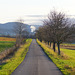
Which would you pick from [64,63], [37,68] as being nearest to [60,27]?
[64,63]

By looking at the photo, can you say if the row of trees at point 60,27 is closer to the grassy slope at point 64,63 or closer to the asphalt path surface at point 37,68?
the grassy slope at point 64,63

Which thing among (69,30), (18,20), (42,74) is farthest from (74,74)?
(18,20)

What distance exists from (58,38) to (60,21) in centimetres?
291

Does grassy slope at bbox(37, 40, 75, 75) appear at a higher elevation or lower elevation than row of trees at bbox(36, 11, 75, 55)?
lower

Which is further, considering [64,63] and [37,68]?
[64,63]

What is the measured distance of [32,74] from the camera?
1147 cm

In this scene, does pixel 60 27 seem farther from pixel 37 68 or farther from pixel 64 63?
pixel 37 68

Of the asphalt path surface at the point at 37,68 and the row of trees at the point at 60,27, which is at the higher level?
the row of trees at the point at 60,27

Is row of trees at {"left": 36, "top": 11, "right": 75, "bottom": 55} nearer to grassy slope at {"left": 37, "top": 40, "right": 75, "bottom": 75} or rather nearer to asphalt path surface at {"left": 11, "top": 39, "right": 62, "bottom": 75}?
grassy slope at {"left": 37, "top": 40, "right": 75, "bottom": 75}

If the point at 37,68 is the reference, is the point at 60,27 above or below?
above

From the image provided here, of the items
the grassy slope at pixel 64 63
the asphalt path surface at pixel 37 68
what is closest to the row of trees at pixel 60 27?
the grassy slope at pixel 64 63

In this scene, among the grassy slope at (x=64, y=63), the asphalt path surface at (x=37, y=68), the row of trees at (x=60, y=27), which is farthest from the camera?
the row of trees at (x=60, y=27)

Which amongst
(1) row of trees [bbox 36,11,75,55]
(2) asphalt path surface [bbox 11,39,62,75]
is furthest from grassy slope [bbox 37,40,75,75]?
(1) row of trees [bbox 36,11,75,55]

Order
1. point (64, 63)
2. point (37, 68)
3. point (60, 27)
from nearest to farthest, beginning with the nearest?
1. point (37, 68)
2. point (64, 63)
3. point (60, 27)
